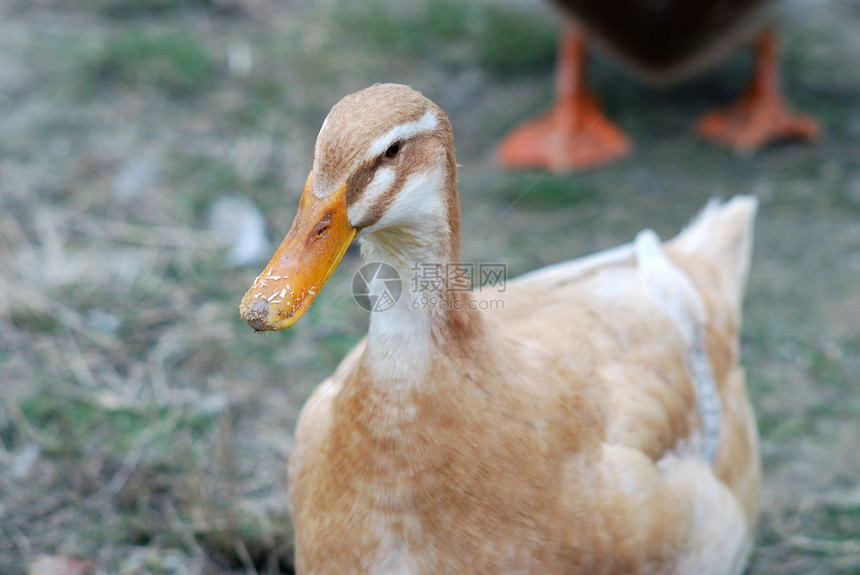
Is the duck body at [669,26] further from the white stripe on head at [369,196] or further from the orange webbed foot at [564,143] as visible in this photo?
the white stripe on head at [369,196]

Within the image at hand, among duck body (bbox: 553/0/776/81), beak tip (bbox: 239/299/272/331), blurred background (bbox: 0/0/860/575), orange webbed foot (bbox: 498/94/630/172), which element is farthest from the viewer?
orange webbed foot (bbox: 498/94/630/172)

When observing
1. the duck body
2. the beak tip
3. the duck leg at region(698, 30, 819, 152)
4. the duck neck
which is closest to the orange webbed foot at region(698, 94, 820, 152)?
the duck leg at region(698, 30, 819, 152)

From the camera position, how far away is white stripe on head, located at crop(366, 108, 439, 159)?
152 centimetres

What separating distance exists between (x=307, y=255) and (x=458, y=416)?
0.49 m

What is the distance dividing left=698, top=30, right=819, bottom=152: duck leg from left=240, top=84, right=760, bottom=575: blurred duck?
2.80 m

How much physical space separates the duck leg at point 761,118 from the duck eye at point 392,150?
143 inches

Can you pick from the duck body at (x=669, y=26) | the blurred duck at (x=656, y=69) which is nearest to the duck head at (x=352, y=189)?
the blurred duck at (x=656, y=69)

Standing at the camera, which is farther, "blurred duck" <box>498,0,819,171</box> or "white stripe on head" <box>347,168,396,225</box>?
"blurred duck" <box>498,0,819,171</box>

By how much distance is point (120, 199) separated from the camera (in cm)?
412

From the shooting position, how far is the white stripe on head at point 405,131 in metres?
1.52

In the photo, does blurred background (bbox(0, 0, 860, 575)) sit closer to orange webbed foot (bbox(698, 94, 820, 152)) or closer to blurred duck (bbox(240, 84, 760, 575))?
orange webbed foot (bbox(698, 94, 820, 152))

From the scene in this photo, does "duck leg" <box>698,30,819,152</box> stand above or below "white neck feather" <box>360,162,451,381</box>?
above

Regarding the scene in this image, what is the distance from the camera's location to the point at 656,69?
4734 millimetres

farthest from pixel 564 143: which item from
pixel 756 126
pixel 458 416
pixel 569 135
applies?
pixel 458 416
